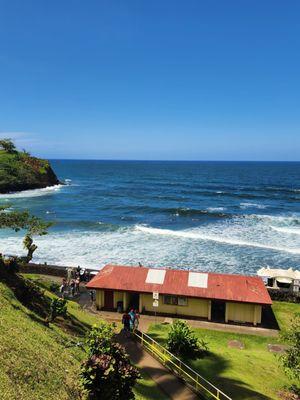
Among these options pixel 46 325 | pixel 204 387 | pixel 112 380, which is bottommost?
pixel 204 387

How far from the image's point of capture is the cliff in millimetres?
92750

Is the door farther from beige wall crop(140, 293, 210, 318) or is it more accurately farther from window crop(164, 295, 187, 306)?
window crop(164, 295, 187, 306)

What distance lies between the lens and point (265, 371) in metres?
17.5

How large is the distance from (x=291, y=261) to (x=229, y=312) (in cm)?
1733

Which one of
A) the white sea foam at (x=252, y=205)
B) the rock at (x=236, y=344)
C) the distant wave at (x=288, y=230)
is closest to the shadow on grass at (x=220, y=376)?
the rock at (x=236, y=344)

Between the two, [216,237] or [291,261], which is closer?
[291,261]

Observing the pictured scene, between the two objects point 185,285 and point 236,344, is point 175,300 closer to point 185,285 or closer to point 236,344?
point 185,285

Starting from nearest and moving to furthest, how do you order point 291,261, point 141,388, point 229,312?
point 141,388
point 229,312
point 291,261

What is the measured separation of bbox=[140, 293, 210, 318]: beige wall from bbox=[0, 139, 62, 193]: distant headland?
7345 cm

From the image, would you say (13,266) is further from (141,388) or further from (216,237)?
(216,237)

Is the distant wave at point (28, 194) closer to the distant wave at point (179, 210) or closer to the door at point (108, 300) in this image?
the distant wave at point (179, 210)

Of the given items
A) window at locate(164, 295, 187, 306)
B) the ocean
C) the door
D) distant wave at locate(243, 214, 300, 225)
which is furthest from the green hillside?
window at locate(164, 295, 187, 306)

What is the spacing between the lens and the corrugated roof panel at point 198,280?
2536 centimetres

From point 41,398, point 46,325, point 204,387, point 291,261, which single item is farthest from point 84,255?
point 41,398
